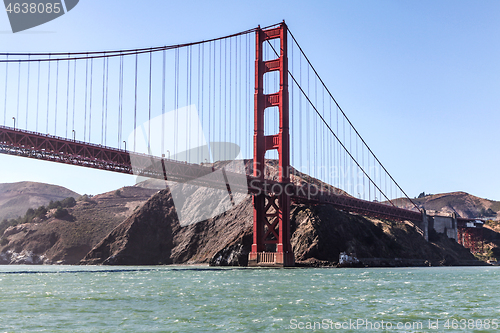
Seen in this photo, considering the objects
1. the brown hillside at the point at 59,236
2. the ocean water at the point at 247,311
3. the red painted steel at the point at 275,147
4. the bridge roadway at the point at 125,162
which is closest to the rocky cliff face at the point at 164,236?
the red painted steel at the point at 275,147

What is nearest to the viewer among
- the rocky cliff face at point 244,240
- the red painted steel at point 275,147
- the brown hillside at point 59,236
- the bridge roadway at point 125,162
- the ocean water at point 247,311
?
the ocean water at point 247,311

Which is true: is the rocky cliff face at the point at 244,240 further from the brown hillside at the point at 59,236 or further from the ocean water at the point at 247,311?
the ocean water at the point at 247,311

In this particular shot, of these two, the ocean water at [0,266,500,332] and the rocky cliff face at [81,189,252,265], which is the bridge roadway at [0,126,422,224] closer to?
the rocky cliff face at [81,189,252,265]

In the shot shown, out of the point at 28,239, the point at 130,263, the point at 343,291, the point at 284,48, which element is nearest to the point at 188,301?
the point at 343,291

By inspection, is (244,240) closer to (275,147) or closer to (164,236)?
(275,147)

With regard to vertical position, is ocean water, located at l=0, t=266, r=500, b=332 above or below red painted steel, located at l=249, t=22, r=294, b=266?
below

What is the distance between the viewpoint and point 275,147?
56.6 m

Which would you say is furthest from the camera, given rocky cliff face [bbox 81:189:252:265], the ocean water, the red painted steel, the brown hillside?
the brown hillside

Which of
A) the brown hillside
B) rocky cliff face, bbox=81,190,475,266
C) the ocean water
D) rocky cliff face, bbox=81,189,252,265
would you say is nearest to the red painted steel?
rocky cliff face, bbox=81,190,475,266

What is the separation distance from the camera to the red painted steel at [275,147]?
56.4 metres

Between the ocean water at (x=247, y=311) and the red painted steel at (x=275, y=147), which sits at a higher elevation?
the red painted steel at (x=275, y=147)

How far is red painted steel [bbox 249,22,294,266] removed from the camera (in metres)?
56.4

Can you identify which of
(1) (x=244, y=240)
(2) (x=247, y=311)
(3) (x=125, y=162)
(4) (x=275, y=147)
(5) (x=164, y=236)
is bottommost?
(2) (x=247, y=311)

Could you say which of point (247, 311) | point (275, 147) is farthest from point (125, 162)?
point (247, 311)
